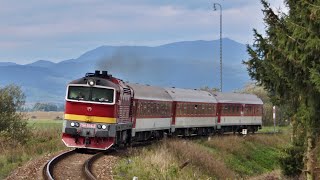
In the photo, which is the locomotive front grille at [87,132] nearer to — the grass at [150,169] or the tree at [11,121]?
the grass at [150,169]

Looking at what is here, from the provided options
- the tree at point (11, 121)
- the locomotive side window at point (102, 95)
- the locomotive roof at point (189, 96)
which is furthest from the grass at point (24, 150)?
the locomotive roof at point (189, 96)

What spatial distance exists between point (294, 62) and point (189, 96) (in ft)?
78.5

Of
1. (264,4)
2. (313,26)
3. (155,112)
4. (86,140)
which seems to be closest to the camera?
(313,26)

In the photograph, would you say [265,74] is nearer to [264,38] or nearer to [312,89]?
[264,38]

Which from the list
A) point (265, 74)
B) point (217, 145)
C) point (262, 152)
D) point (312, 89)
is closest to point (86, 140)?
point (265, 74)

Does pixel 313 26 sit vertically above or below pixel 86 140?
above

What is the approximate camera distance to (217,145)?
32656 mm

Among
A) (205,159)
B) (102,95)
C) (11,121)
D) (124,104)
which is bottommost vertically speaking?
(205,159)

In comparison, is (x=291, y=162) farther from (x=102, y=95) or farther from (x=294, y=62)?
(x=294, y=62)

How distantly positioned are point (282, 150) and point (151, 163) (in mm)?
7159

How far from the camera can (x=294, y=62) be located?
13.5m

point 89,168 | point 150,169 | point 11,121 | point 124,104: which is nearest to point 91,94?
point 124,104

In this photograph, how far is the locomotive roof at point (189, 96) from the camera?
115 ft

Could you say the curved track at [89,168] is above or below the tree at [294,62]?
below
